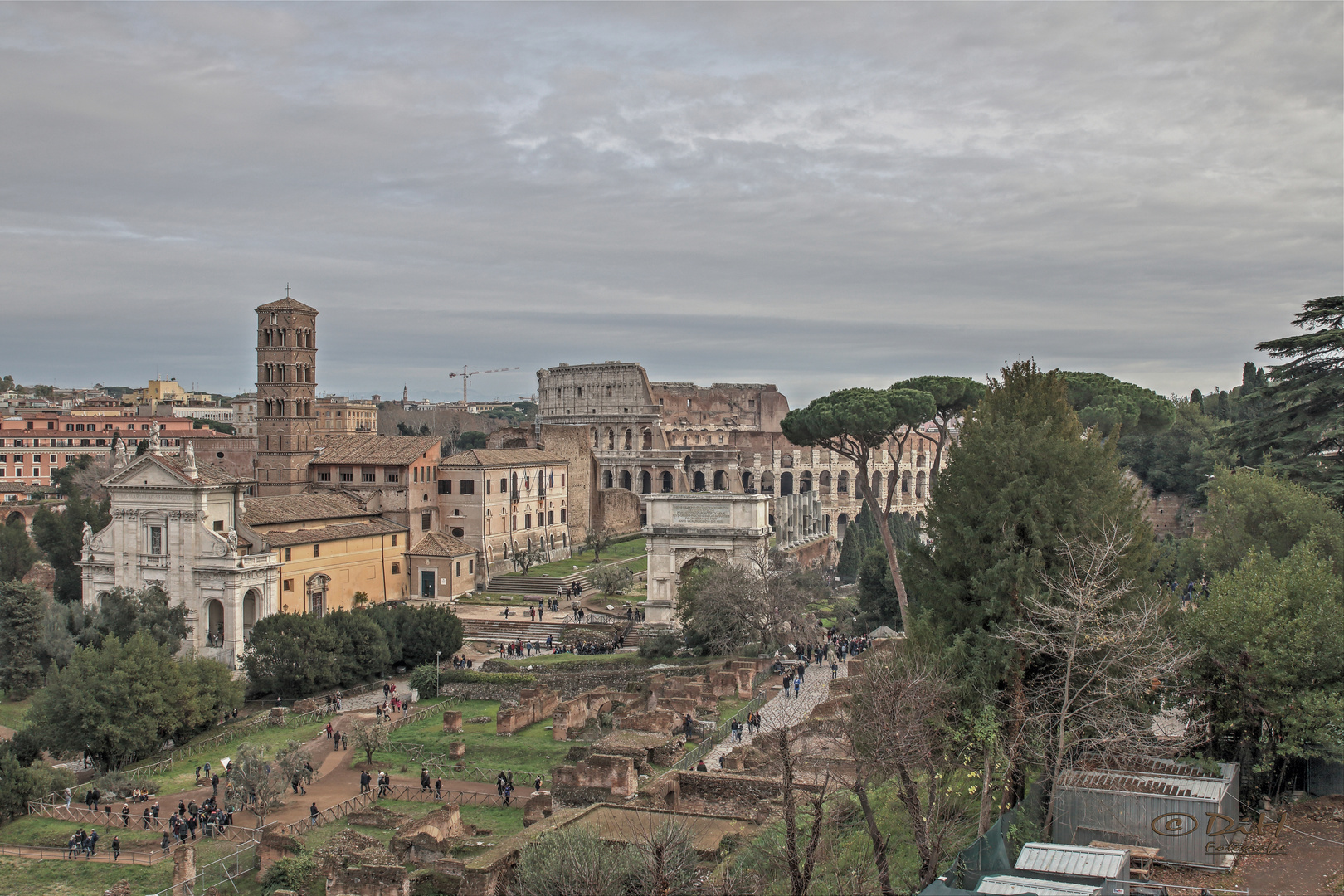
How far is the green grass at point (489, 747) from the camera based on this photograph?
25469 mm

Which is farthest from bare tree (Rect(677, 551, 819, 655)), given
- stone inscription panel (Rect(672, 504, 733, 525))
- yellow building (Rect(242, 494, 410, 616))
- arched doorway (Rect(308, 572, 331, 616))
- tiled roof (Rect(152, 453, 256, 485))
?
tiled roof (Rect(152, 453, 256, 485))

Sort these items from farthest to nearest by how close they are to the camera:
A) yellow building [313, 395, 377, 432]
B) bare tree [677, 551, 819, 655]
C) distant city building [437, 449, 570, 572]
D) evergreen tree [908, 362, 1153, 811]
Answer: yellow building [313, 395, 377, 432], distant city building [437, 449, 570, 572], bare tree [677, 551, 819, 655], evergreen tree [908, 362, 1153, 811]

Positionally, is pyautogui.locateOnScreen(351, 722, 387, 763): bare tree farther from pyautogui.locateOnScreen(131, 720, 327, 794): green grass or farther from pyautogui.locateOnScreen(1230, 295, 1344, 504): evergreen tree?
pyautogui.locateOnScreen(1230, 295, 1344, 504): evergreen tree

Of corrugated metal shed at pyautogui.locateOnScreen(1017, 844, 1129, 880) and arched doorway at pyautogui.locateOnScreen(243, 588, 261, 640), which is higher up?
arched doorway at pyautogui.locateOnScreen(243, 588, 261, 640)

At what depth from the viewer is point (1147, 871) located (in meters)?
13.4

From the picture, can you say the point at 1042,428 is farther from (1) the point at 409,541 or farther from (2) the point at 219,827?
(1) the point at 409,541

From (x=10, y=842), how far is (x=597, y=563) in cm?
3048

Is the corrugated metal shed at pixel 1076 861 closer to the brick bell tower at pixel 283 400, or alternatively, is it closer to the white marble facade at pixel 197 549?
the white marble facade at pixel 197 549

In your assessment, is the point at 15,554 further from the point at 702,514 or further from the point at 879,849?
the point at 879,849

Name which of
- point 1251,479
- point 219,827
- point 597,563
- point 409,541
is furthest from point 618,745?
point 597,563

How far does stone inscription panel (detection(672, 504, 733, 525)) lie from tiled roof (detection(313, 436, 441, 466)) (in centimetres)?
1150

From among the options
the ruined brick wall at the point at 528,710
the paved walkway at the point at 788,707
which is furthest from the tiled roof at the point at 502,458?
the paved walkway at the point at 788,707

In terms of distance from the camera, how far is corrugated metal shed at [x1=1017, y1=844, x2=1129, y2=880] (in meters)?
12.6

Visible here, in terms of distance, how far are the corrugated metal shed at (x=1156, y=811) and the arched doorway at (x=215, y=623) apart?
99.5ft
